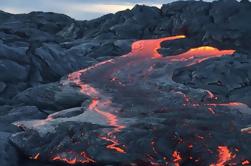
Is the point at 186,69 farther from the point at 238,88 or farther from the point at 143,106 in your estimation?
the point at 143,106

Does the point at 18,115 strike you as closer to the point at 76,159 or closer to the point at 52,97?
the point at 52,97

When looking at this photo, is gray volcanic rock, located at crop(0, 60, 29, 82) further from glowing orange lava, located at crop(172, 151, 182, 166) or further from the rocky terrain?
glowing orange lava, located at crop(172, 151, 182, 166)

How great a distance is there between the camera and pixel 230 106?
71.7ft

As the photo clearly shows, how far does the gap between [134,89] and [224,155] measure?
7900 mm

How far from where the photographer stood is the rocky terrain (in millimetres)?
18109

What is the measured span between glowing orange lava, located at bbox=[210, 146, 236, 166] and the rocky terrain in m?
0.04

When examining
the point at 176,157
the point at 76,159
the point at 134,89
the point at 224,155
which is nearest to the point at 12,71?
the point at 134,89

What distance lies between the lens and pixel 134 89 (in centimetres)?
2448

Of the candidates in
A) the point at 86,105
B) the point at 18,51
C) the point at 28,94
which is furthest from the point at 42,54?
the point at 86,105

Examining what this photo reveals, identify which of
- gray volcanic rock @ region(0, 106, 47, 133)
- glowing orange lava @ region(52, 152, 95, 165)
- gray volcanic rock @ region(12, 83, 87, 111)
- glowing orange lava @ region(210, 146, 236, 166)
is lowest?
glowing orange lava @ region(52, 152, 95, 165)

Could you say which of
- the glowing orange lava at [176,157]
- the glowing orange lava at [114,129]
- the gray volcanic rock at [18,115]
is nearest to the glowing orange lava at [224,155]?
the glowing orange lava at [176,157]

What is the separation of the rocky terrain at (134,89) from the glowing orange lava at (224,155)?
0.12ft

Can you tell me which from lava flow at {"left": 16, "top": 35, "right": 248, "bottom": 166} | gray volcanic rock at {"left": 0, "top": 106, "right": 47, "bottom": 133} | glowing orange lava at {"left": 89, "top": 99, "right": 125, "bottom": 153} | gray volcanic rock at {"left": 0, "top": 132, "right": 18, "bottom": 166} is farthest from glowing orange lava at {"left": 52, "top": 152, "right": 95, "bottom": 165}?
gray volcanic rock at {"left": 0, "top": 106, "right": 47, "bottom": 133}

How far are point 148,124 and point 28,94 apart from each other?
25.8 ft
